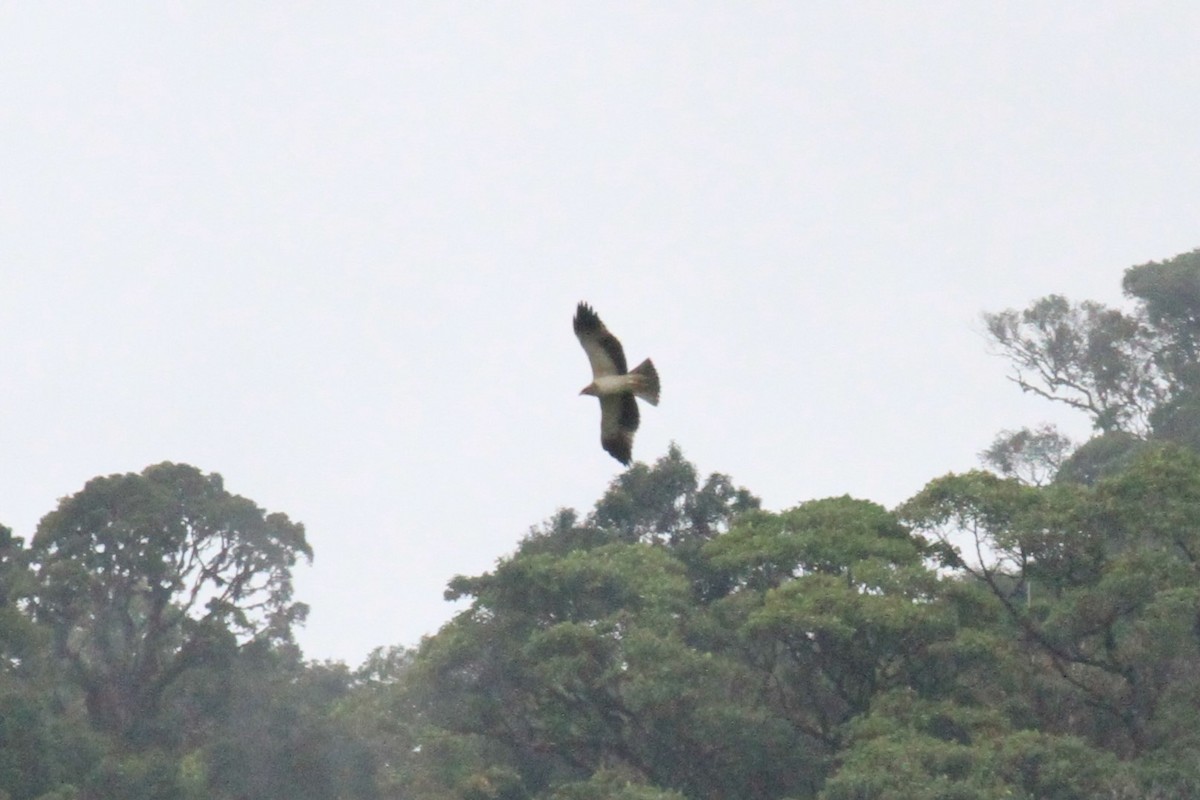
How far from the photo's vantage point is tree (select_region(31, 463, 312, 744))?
41344 mm

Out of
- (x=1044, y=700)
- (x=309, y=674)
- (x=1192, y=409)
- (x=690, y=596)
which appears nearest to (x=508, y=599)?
(x=690, y=596)

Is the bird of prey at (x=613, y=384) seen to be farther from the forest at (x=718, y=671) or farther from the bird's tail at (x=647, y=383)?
the forest at (x=718, y=671)

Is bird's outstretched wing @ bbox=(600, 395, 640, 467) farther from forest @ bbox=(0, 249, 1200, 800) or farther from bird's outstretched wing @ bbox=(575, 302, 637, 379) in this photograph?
forest @ bbox=(0, 249, 1200, 800)

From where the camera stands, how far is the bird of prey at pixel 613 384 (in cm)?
1628

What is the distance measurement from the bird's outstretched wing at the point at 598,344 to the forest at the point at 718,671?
9.88 metres

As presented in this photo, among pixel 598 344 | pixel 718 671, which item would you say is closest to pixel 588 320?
pixel 598 344

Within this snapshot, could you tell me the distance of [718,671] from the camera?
30016mm

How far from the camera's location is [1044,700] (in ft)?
94.5

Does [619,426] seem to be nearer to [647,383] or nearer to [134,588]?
[647,383]

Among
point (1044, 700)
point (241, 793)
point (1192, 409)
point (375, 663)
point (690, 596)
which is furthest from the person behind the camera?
point (375, 663)

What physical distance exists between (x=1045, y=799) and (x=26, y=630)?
17.1 m

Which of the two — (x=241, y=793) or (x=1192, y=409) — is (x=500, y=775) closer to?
(x=241, y=793)

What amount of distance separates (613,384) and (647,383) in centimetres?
33

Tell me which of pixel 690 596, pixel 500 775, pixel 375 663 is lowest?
pixel 500 775
